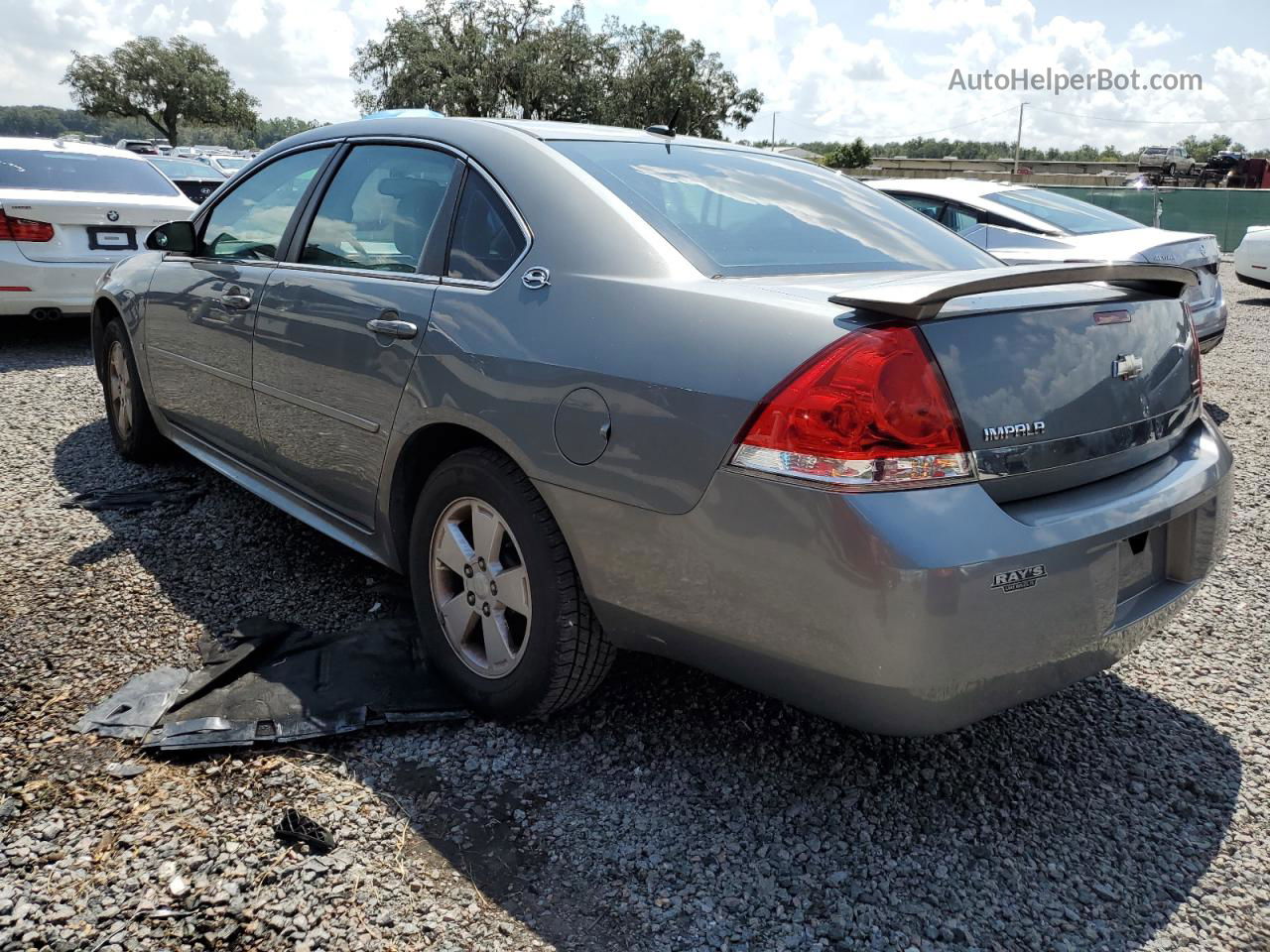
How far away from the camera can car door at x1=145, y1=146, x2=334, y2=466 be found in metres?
3.62

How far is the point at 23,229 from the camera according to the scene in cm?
745

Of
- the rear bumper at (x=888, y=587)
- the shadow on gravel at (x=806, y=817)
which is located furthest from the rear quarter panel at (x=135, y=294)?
the rear bumper at (x=888, y=587)

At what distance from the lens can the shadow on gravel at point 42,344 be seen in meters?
7.83

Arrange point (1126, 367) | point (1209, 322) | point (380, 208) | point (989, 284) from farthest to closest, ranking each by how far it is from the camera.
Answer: point (1209, 322)
point (380, 208)
point (1126, 367)
point (989, 284)

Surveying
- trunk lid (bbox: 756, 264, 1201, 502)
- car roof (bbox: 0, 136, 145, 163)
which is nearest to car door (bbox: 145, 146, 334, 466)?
trunk lid (bbox: 756, 264, 1201, 502)

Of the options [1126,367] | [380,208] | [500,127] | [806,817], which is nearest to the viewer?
[1126,367]

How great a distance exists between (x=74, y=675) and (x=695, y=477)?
2038 mm

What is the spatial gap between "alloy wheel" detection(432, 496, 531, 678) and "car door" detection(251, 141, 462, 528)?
373mm

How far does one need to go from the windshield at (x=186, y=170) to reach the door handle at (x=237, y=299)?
1217 centimetres

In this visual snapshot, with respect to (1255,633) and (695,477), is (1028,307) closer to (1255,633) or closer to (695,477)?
(695,477)

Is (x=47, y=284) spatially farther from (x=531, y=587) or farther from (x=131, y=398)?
(x=531, y=587)

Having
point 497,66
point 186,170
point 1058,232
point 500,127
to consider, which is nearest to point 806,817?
point 500,127

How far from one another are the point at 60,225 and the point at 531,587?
679cm

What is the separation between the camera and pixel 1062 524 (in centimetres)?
209
